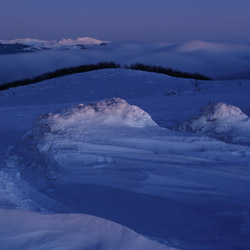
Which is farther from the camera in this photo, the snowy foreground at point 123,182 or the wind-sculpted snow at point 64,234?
the snowy foreground at point 123,182

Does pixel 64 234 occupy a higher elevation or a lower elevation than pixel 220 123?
lower

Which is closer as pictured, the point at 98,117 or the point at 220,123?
the point at 98,117

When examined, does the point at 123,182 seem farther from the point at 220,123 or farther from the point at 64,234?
the point at 220,123

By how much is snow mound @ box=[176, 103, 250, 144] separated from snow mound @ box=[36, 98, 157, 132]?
2.07 feet

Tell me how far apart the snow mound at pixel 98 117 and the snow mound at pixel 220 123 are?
0.63 metres

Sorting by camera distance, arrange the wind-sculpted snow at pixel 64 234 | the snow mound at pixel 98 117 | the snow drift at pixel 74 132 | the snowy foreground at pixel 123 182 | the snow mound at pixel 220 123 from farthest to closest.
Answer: the snow mound at pixel 220 123, the snow mound at pixel 98 117, the snow drift at pixel 74 132, the snowy foreground at pixel 123 182, the wind-sculpted snow at pixel 64 234

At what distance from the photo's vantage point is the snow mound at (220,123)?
12.4 ft

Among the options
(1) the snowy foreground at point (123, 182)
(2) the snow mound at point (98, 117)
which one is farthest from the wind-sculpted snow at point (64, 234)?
(2) the snow mound at point (98, 117)

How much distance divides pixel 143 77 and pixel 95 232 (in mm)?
10157

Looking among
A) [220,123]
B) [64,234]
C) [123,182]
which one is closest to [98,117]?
[123,182]

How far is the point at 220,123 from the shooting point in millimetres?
3875

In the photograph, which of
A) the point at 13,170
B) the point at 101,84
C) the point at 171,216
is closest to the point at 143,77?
the point at 101,84

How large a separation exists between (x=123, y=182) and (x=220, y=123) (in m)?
1.76

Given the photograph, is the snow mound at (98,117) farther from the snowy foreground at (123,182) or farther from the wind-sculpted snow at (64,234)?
the wind-sculpted snow at (64,234)
